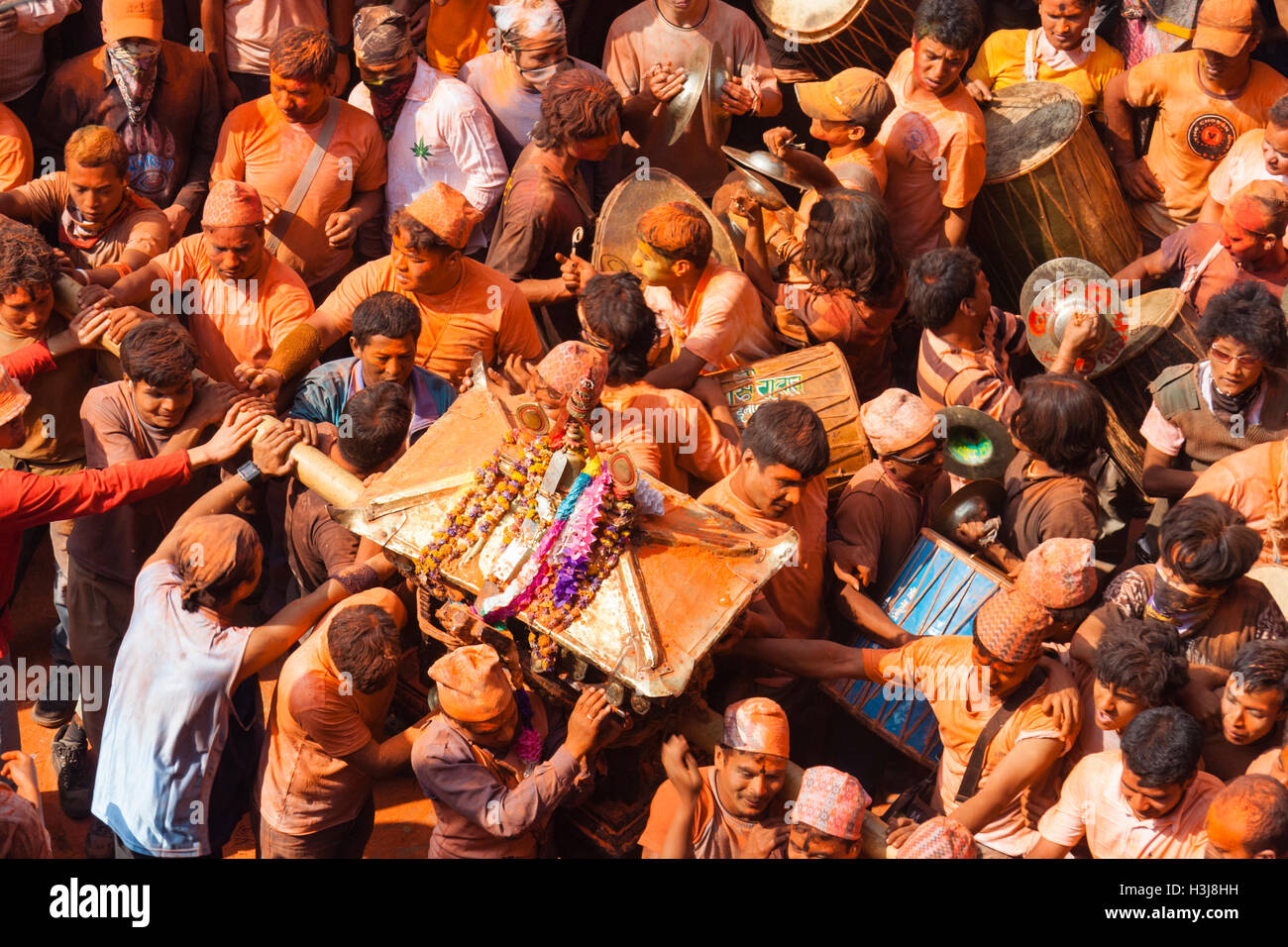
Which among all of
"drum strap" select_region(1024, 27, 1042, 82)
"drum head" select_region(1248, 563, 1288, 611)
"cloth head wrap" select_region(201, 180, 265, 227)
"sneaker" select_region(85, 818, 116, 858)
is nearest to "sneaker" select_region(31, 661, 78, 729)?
"sneaker" select_region(85, 818, 116, 858)

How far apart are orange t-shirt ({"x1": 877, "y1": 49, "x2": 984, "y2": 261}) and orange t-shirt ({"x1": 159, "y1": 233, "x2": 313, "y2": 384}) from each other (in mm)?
3540

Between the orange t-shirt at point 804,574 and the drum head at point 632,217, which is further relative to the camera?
the drum head at point 632,217

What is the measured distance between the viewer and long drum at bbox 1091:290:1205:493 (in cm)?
932

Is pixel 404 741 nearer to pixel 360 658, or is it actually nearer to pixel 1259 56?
pixel 360 658

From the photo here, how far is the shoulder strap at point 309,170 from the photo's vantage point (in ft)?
32.1

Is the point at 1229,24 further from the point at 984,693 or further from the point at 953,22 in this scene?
the point at 984,693

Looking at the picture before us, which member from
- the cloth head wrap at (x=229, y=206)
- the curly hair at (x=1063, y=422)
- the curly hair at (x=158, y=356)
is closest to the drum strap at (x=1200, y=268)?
the curly hair at (x=1063, y=422)

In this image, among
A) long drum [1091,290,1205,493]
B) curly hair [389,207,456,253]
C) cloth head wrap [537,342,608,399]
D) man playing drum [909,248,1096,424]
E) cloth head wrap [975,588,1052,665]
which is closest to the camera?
cloth head wrap [975,588,1052,665]

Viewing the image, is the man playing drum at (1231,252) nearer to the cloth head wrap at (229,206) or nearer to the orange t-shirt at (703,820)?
the orange t-shirt at (703,820)

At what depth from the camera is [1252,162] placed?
10.1 metres

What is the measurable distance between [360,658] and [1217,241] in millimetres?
5445

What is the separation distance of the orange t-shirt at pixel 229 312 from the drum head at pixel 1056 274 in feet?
12.7

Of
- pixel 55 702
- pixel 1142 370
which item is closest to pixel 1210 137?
pixel 1142 370

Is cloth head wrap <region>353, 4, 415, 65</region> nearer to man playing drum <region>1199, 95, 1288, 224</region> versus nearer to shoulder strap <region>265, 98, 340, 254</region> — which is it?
Answer: shoulder strap <region>265, 98, 340, 254</region>
